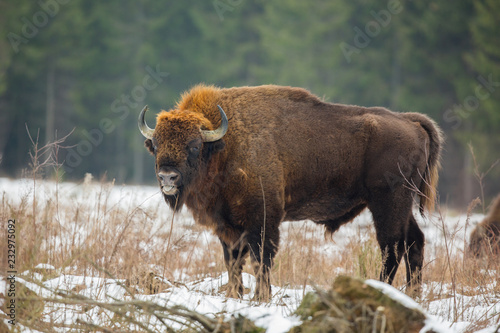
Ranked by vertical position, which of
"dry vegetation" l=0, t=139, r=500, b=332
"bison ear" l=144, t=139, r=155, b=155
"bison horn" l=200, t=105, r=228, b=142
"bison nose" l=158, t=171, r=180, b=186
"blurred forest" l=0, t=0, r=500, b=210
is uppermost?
"blurred forest" l=0, t=0, r=500, b=210

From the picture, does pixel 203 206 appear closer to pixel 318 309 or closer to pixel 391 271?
pixel 391 271

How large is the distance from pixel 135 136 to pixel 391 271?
26.9m

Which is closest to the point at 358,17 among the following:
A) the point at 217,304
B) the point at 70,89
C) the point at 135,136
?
the point at 135,136

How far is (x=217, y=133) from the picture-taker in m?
6.02

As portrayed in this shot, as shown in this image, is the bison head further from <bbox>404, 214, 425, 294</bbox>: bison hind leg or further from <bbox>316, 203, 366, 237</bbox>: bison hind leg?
<bbox>404, 214, 425, 294</bbox>: bison hind leg

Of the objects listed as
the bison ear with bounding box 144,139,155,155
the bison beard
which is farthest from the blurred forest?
the bison ear with bounding box 144,139,155,155

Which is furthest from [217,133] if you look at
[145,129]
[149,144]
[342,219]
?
[342,219]

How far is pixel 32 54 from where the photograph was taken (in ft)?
89.8

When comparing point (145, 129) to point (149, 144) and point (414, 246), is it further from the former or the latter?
point (414, 246)

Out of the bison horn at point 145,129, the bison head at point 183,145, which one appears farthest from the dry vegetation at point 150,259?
the bison horn at point 145,129

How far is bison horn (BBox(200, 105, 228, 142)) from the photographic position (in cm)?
600

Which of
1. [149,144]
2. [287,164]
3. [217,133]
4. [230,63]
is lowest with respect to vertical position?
[287,164]

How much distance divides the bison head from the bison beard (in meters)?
0.01

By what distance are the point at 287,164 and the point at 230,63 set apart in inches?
1011
